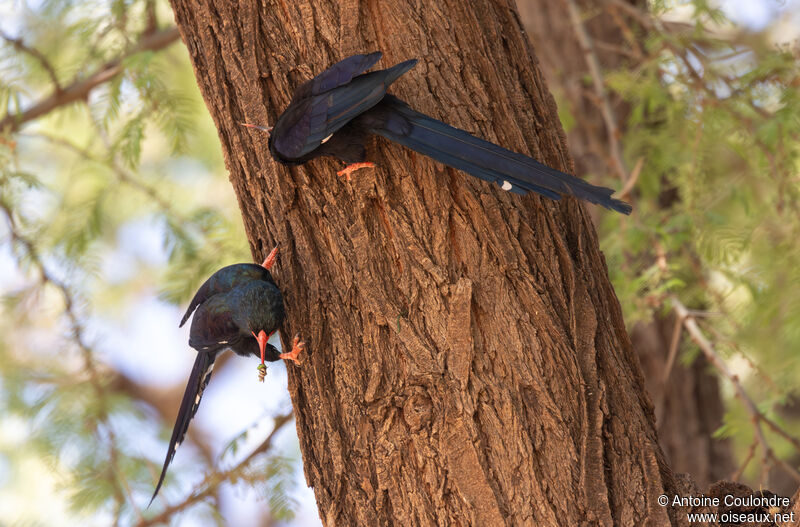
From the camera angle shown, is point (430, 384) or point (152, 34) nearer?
point (430, 384)

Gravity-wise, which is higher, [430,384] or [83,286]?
[83,286]

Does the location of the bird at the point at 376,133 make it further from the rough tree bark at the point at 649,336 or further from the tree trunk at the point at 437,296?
the rough tree bark at the point at 649,336

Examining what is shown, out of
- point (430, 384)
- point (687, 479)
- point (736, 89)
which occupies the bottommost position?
point (687, 479)

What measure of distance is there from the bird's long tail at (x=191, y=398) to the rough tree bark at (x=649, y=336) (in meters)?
2.75

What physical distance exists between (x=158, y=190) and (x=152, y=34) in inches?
33.7

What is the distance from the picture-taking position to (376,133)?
2139 millimetres

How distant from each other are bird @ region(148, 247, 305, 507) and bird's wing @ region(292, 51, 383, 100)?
1.60 feet

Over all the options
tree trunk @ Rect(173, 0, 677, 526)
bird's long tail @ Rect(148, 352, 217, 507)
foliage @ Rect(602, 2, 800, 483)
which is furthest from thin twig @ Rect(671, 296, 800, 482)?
bird's long tail @ Rect(148, 352, 217, 507)

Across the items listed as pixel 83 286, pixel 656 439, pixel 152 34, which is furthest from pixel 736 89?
pixel 83 286

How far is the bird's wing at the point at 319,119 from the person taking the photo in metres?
2.11

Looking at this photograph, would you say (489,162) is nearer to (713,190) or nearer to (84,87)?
(713,190)

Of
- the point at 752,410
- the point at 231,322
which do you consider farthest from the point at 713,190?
the point at 231,322

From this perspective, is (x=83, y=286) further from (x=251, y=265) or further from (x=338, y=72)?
(x=338, y=72)

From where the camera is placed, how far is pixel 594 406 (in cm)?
200
